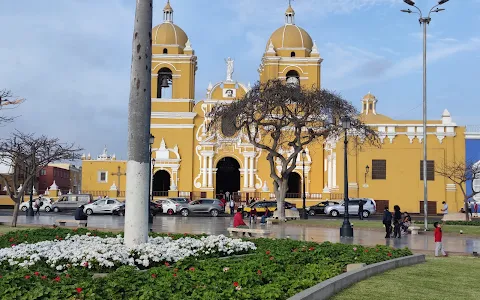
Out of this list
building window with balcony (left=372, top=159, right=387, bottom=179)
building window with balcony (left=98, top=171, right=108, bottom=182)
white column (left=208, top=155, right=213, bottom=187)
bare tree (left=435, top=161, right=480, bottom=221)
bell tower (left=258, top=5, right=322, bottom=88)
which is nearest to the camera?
bare tree (left=435, top=161, right=480, bottom=221)

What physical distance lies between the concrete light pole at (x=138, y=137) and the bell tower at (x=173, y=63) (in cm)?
4004

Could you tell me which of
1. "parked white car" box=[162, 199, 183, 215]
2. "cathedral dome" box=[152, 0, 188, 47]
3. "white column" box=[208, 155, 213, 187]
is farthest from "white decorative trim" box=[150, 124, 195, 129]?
"parked white car" box=[162, 199, 183, 215]

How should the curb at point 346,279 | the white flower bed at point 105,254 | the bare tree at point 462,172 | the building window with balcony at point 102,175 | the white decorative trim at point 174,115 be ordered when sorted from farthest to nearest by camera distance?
the building window with balcony at point 102,175 → the white decorative trim at point 174,115 → the bare tree at point 462,172 → the white flower bed at point 105,254 → the curb at point 346,279

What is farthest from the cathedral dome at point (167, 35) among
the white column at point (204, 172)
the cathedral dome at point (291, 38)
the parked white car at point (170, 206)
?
the parked white car at point (170, 206)

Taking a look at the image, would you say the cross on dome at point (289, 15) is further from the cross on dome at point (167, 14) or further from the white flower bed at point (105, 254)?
the white flower bed at point (105, 254)

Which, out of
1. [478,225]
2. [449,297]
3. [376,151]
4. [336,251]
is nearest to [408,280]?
[449,297]

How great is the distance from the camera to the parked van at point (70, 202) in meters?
44.0

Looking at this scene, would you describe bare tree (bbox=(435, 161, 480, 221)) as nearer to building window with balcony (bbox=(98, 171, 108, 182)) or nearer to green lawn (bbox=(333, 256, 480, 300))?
green lawn (bbox=(333, 256, 480, 300))

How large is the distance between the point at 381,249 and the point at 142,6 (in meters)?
6.77

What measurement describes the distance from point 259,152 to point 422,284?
40818 mm

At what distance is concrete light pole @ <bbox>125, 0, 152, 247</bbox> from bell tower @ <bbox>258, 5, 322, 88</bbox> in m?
40.4

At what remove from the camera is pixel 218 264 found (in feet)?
30.6

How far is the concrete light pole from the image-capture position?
35.5ft

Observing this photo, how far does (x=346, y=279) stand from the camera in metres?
8.78
